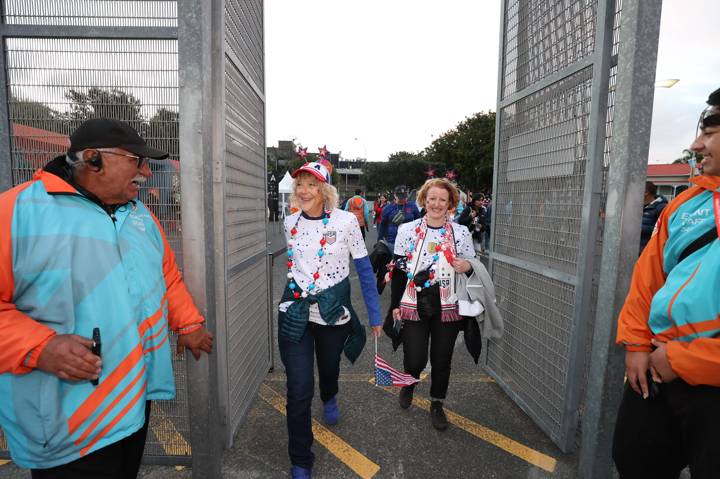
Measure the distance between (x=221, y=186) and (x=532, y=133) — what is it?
2611mm

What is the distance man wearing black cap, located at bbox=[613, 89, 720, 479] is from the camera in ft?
4.80

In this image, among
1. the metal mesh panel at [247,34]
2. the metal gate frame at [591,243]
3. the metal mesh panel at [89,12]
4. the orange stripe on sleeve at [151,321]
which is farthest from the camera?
the metal mesh panel at [247,34]

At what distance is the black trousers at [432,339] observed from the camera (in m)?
3.24

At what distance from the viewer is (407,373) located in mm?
3395

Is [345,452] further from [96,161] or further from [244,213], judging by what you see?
[96,161]

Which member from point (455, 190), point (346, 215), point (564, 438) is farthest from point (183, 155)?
point (564, 438)

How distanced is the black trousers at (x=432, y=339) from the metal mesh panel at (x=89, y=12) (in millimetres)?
2526

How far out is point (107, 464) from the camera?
1680mm

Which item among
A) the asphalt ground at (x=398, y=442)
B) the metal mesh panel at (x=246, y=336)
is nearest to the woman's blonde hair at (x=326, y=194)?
the metal mesh panel at (x=246, y=336)

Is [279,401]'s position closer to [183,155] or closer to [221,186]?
[221,186]

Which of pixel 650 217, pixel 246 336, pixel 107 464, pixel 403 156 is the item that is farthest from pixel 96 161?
pixel 403 156

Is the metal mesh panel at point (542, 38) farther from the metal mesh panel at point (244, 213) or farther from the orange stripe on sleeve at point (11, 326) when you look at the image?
the orange stripe on sleeve at point (11, 326)

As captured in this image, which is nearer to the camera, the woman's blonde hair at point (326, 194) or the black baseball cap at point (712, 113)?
the black baseball cap at point (712, 113)

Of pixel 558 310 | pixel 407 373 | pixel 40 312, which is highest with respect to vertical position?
pixel 40 312
